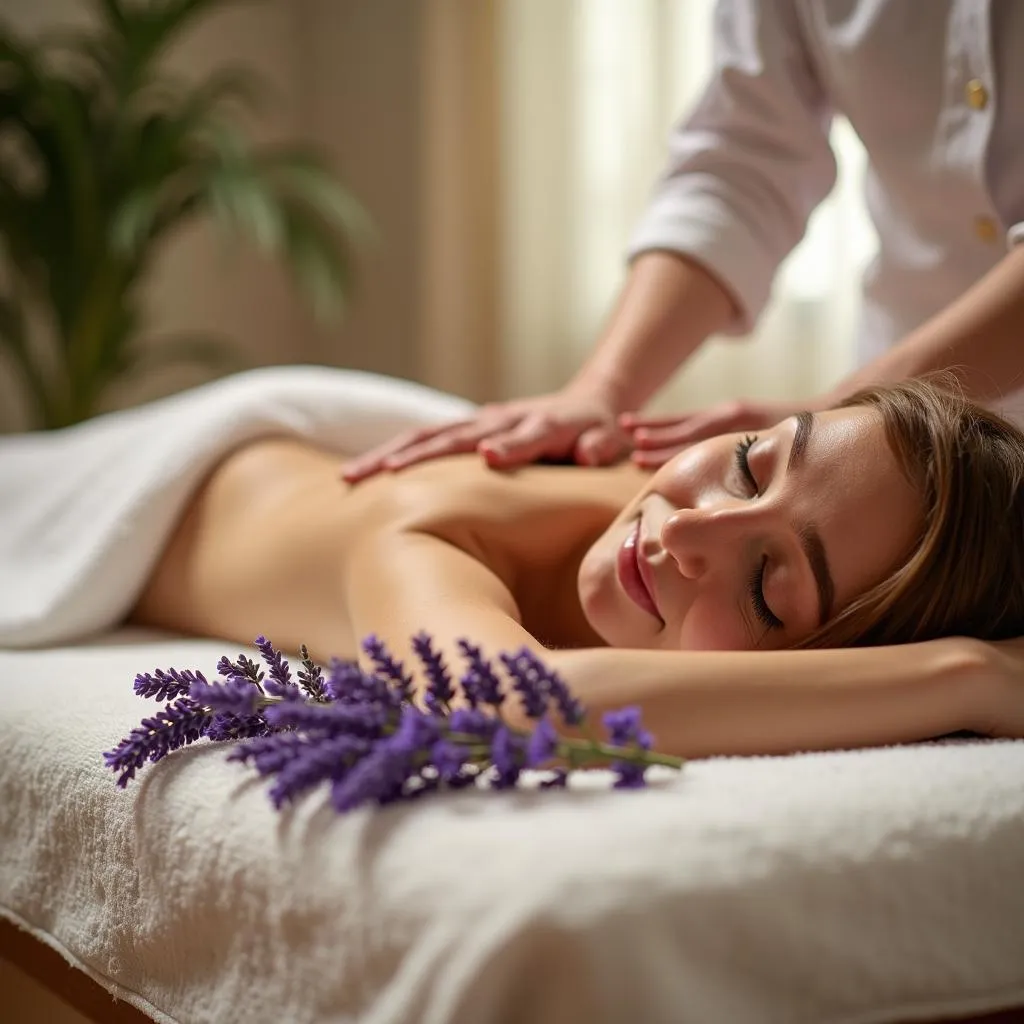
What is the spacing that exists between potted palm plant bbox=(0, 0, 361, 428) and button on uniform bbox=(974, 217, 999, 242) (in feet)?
6.63

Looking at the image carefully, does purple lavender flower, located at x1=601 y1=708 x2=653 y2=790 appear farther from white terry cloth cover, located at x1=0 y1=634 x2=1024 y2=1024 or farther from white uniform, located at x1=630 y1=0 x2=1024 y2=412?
white uniform, located at x1=630 y1=0 x2=1024 y2=412

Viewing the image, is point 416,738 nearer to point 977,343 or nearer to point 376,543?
point 376,543

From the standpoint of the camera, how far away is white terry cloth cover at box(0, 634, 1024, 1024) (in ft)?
2.04

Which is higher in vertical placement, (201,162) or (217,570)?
(201,162)

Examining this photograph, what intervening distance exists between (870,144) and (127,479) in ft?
3.59

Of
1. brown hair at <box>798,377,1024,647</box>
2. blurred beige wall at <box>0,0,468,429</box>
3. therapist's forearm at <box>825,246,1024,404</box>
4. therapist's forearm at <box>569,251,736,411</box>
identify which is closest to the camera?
Result: brown hair at <box>798,377,1024,647</box>

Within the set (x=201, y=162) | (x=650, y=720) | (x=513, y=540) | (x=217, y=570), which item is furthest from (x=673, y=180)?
(x=201, y=162)

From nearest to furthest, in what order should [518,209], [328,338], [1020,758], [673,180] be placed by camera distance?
1. [1020,758]
2. [673,180]
3. [518,209]
4. [328,338]

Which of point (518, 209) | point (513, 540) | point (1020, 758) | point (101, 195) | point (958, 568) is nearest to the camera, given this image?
point (1020, 758)

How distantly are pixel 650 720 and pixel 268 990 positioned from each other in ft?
1.04

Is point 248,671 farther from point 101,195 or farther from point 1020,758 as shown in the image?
point 101,195

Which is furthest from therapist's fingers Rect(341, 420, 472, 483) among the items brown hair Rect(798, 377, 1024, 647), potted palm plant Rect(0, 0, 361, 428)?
potted palm plant Rect(0, 0, 361, 428)

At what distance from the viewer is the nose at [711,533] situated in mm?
1038

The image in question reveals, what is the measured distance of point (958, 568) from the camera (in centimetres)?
104
